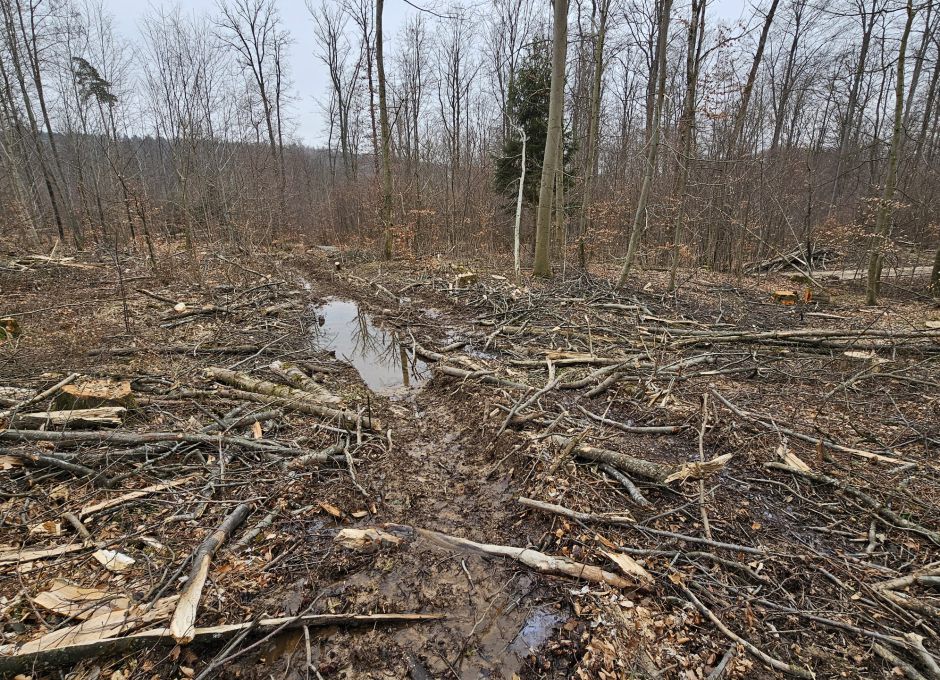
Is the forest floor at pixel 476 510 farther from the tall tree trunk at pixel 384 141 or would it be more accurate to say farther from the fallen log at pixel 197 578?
the tall tree trunk at pixel 384 141

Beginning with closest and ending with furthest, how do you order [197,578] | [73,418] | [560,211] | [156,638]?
1. [156,638]
2. [197,578]
3. [73,418]
4. [560,211]

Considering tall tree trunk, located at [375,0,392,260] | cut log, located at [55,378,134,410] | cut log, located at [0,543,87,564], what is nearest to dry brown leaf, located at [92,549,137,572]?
cut log, located at [0,543,87,564]

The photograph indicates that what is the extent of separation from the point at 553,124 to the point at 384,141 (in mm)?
8056

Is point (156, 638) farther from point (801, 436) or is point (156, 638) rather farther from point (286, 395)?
point (801, 436)

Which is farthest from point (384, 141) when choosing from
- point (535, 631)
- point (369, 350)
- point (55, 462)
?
point (535, 631)

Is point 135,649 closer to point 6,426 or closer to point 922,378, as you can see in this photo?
point 6,426

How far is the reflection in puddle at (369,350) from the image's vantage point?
6825 mm

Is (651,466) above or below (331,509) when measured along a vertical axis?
above

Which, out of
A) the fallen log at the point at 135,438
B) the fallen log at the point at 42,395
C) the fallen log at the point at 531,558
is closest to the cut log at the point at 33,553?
the fallen log at the point at 135,438

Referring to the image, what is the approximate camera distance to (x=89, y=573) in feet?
9.04

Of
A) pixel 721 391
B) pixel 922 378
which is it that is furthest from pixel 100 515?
pixel 922 378

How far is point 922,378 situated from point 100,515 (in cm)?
898

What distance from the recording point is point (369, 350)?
827 cm

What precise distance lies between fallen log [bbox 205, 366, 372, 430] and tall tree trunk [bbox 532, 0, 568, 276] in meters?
8.07
